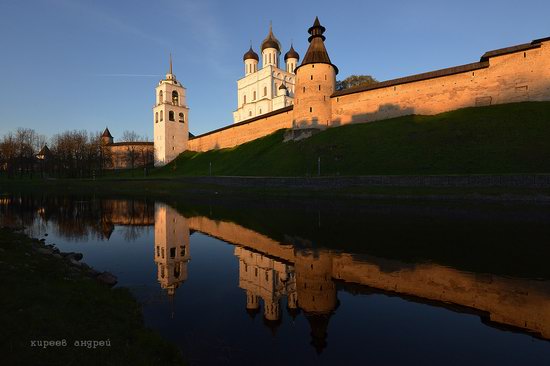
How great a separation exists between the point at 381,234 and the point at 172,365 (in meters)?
11.4

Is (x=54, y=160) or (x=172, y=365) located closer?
(x=172, y=365)

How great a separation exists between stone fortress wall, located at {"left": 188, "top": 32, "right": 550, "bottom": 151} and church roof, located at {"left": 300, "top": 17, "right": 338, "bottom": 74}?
894 millimetres

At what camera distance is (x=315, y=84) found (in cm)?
4219

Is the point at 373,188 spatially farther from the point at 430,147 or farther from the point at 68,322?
the point at 68,322

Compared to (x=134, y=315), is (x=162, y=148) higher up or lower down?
higher up

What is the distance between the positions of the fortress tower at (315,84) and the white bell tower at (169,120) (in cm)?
3765

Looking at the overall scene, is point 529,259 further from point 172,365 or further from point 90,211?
point 90,211

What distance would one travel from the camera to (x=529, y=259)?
32.1 feet

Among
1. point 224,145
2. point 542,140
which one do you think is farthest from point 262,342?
point 224,145

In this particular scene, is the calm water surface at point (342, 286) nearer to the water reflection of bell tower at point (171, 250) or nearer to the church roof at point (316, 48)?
the water reflection of bell tower at point (171, 250)

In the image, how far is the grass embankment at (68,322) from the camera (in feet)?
12.8

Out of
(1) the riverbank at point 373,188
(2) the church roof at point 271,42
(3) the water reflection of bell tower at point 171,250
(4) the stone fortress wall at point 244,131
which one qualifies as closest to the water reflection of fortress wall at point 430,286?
(3) the water reflection of bell tower at point 171,250

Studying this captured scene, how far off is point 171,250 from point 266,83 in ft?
212

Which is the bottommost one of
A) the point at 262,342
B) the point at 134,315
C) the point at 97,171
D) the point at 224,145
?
the point at 262,342
